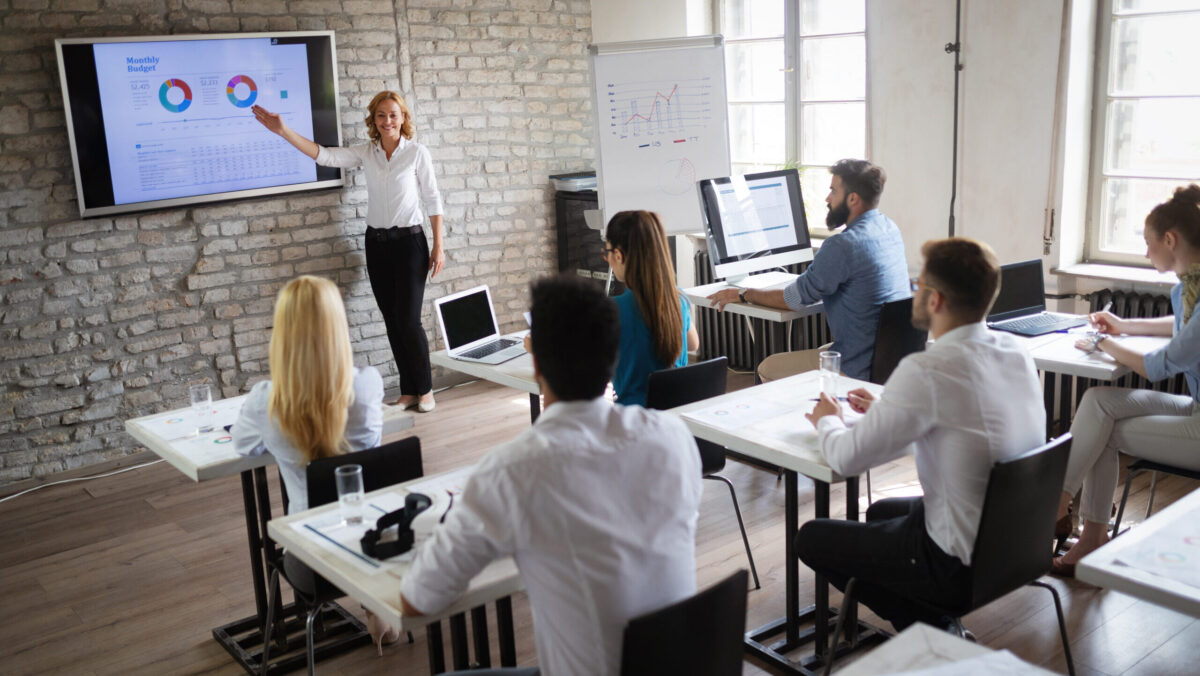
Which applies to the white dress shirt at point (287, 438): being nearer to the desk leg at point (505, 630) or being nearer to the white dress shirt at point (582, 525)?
the desk leg at point (505, 630)

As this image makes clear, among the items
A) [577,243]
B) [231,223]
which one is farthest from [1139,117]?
[231,223]

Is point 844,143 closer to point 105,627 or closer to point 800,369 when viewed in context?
point 800,369

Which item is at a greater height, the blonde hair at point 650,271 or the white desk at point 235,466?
the blonde hair at point 650,271

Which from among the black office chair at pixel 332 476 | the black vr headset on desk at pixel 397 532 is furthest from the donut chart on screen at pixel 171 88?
the black vr headset on desk at pixel 397 532

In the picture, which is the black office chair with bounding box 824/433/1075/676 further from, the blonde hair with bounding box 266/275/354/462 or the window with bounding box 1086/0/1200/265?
the window with bounding box 1086/0/1200/265

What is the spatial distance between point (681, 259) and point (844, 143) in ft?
4.34

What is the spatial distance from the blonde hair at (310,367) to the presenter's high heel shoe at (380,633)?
30.7 inches

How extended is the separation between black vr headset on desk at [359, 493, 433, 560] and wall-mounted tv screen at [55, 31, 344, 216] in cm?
357

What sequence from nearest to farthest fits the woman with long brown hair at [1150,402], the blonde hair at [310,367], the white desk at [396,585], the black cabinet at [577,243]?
the white desk at [396,585] < the blonde hair at [310,367] < the woman with long brown hair at [1150,402] < the black cabinet at [577,243]

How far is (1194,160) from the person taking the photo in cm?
463

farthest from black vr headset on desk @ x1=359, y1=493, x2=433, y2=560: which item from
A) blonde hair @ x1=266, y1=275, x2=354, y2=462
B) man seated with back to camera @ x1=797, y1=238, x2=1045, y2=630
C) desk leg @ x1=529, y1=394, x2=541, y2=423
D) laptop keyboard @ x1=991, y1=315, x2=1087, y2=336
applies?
laptop keyboard @ x1=991, y1=315, x2=1087, y2=336

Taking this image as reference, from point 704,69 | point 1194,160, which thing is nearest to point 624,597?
point 1194,160

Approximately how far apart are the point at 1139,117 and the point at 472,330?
3.19 m

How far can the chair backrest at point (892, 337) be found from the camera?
158 inches
